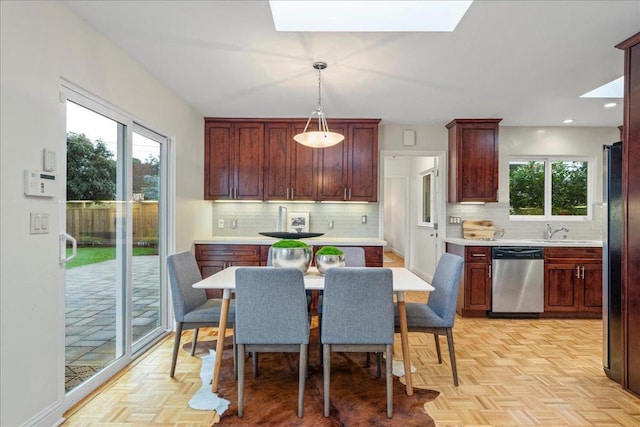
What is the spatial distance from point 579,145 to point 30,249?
606 cm

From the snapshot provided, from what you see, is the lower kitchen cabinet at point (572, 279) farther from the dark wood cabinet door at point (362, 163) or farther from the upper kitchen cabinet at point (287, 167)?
the upper kitchen cabinet at point (287, 167)

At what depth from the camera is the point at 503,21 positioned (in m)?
2.35

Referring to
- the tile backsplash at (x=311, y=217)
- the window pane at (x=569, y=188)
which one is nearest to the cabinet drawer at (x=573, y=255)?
the window pane at (x=569, y=188)

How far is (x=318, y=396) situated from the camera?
2434 mm

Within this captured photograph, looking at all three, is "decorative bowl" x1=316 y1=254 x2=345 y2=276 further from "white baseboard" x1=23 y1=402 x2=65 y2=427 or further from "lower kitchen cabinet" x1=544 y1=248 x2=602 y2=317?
"lower kitchen cabinet" x1=544 y1=248 x2=602 y2=317

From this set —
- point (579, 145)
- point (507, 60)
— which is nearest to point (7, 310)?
point (507, 60)

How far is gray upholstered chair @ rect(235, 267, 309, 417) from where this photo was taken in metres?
2.16

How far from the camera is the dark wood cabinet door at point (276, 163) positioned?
15.5 ft

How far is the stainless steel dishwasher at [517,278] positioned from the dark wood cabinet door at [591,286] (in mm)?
495

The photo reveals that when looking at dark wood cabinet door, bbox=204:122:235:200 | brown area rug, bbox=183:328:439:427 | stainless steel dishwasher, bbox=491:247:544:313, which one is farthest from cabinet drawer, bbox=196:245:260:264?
stainless steel dishwasher, bbox=491:247:544:313

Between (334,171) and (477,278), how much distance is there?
2.15 metres

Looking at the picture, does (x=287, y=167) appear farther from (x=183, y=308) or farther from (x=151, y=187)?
(x=183, y=308)

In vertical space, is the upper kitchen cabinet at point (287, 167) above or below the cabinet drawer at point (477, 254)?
above

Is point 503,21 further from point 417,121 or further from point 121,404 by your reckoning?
point 121,404
